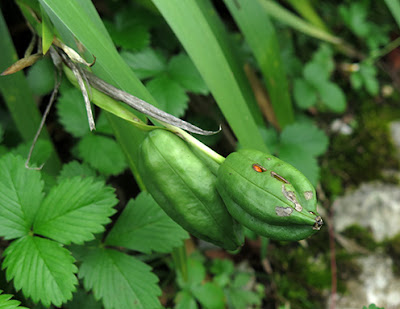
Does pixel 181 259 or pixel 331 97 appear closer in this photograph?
pixel 181 259

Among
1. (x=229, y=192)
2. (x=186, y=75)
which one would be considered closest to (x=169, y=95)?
(x=186, y=75)

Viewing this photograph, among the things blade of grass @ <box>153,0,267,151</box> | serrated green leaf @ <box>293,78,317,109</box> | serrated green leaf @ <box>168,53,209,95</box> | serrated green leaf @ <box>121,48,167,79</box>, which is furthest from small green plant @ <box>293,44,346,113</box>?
blade of grass @ <box>153,0,267,151</box>

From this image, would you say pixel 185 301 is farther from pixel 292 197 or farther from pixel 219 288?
pixel 292 197

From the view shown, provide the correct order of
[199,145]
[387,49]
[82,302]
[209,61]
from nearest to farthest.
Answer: [199,145], [209,61], [82,302], [387,49]

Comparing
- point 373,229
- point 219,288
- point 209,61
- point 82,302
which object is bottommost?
point 373,229

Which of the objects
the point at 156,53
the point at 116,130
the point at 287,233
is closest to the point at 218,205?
the point at 287,233

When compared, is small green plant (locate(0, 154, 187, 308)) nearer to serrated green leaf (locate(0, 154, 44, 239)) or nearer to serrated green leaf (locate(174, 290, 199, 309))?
serrated green leaf (locate(0, 154, 44, 239))

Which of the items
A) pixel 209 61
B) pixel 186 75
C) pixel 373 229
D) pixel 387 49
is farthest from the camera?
pixel 387 49

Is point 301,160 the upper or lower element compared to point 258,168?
lower
